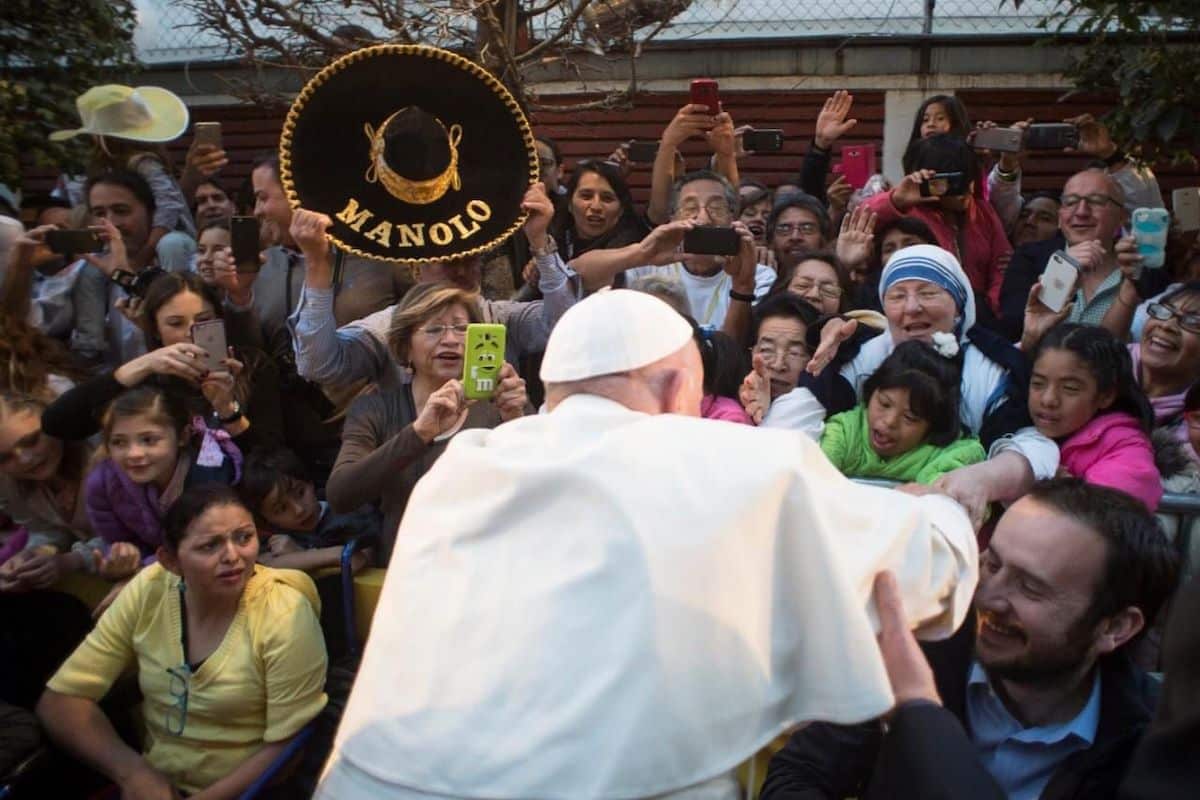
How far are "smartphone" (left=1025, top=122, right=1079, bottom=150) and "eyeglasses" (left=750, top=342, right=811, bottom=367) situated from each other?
6.16 ft

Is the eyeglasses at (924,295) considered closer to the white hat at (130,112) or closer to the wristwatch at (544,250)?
the wristwatch at (544,250)

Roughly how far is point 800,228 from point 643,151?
2.91ft

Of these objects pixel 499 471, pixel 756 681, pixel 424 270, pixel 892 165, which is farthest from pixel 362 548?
pixel 892 165

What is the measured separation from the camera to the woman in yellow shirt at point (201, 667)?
349cm

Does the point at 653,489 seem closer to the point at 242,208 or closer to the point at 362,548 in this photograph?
the point at 362,548

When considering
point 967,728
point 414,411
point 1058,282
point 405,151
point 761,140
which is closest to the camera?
point 967,728

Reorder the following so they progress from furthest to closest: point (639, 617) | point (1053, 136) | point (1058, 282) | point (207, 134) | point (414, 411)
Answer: point (207, 134)
point (1053, 136)
point (1058, 282)
point (414, 411)
point (639, 617)

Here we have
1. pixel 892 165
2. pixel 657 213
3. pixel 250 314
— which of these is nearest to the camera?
pixel 250 314

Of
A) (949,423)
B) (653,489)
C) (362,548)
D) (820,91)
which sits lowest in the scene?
(362,548)

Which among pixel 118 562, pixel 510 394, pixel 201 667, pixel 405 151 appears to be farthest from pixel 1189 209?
pixel 118 562

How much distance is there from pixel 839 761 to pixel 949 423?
141cm

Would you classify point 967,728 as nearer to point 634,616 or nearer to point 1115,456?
point 634,616

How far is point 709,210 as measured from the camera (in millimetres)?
4906

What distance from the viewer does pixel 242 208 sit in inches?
242
